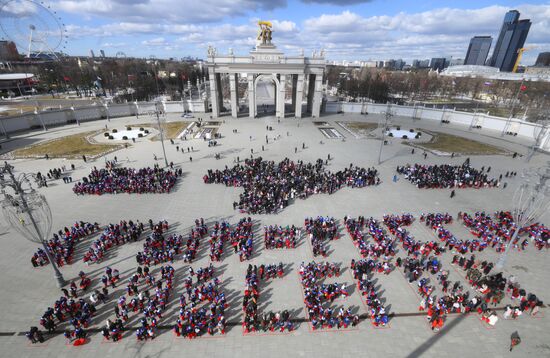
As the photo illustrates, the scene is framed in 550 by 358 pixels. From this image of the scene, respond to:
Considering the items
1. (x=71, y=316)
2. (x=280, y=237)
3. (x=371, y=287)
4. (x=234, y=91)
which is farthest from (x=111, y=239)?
(x=234, y=91)

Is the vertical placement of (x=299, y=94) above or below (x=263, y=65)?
below

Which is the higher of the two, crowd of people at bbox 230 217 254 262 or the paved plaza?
crowd of people at bbox 230 217 254 262

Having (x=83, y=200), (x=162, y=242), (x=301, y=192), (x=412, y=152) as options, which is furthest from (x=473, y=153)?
(x=83, y=200)

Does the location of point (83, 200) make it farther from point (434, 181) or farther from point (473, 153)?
point (473, 153)

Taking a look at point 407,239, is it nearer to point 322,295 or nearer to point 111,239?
point 322,295

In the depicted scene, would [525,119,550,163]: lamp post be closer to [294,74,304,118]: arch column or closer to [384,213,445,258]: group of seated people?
[384,213,445,258]: group of seated people

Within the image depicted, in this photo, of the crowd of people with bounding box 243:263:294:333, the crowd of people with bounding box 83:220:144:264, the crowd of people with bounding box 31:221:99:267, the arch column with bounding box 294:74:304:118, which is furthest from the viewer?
the arch column with bounding box 294:74:304:118

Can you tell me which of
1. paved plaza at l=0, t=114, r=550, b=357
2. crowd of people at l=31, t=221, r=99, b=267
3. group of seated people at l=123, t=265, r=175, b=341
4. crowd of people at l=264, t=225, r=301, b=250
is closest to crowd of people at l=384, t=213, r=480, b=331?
paved plaza at l=0, t=114, r=550, b=357
